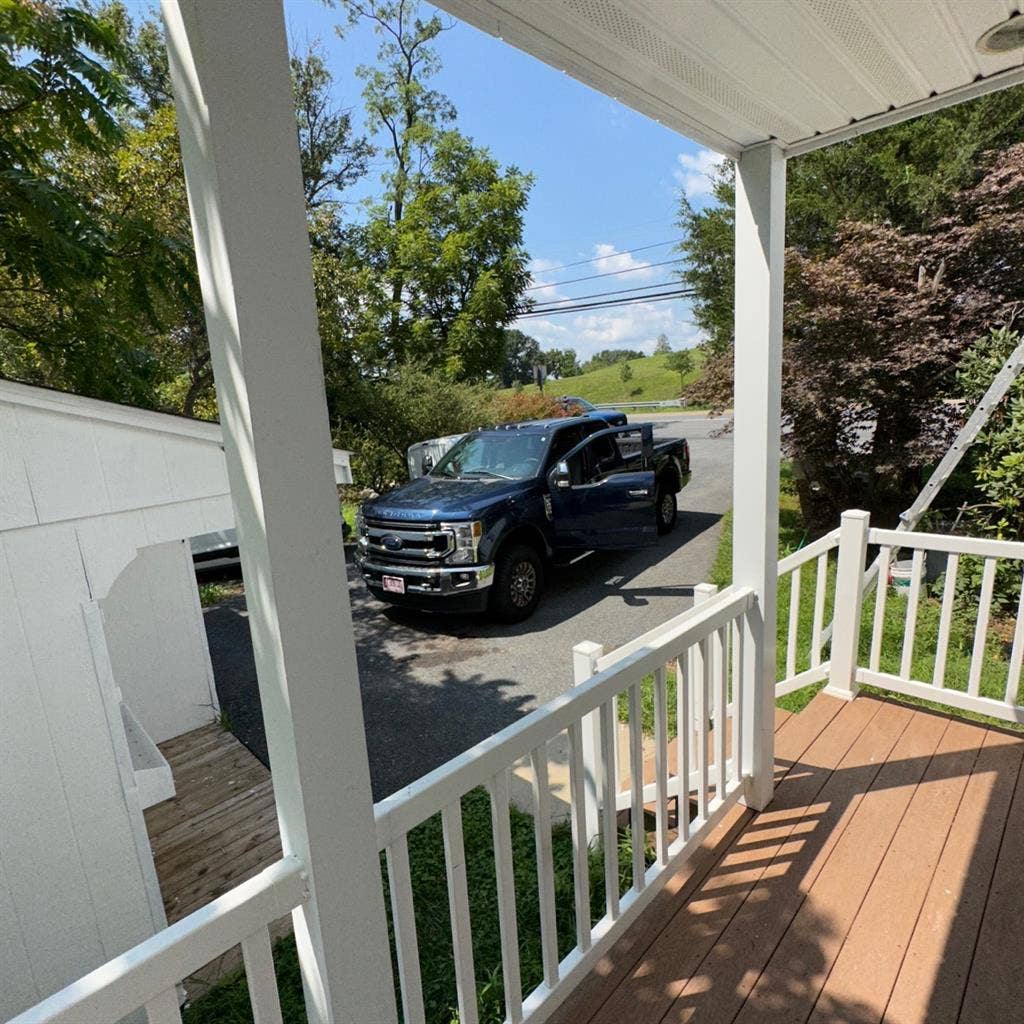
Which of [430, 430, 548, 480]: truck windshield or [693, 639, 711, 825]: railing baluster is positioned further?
[430, 430, 548, 480]: truck windshield

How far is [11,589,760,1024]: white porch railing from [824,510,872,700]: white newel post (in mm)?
1009

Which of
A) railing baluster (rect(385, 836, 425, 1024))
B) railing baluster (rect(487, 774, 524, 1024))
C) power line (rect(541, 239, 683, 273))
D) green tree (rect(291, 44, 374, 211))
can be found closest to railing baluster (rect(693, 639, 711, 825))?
railing baluster (rect(487, 774, 524, 1024))

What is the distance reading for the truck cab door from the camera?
223 inches

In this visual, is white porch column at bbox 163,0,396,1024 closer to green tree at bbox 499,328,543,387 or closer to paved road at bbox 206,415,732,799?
paved road at bbox 206,415,732,799

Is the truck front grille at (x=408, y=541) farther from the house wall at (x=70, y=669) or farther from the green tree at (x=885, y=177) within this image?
the green tree at (x=885, y=177)

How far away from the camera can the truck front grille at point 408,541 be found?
496 centimetres

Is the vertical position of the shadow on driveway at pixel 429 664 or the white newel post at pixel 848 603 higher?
the white newel post at pixel 848 603

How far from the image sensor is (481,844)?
2.81 meters

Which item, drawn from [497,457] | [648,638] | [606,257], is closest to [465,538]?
[497,457]

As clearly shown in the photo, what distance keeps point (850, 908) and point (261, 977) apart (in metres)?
1.69

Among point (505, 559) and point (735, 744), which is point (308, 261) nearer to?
point (735, 744)

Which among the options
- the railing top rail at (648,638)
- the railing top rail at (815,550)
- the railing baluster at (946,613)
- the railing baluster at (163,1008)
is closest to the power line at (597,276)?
the railing top rail at (815,550)

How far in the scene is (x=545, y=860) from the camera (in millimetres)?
1470

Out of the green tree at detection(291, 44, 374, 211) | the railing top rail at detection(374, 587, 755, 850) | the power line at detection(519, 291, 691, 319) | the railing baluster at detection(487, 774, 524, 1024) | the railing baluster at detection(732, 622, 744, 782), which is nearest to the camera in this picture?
the railing top rail at detection(374, 587, 755, 850)
